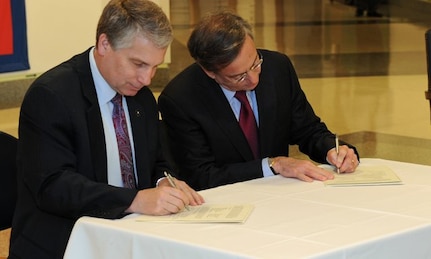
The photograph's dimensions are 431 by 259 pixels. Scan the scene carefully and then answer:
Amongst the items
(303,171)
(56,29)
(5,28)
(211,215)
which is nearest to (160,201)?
(211,215)

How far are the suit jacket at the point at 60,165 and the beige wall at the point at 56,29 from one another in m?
4.83

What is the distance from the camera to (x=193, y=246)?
2.62 metres

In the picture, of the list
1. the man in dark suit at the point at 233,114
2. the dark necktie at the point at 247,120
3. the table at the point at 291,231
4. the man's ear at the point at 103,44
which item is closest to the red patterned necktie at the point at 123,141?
the man's ear at the point at 103,44

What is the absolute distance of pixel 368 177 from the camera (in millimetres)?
3434

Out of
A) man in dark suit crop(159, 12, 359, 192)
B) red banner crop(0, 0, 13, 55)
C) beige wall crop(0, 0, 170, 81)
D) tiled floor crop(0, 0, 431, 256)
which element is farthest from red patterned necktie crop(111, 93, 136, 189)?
beige wall crop(0, 0, 170, 81)

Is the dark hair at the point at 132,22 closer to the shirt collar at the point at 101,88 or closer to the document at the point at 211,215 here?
the shirt collar at the point at 101,88

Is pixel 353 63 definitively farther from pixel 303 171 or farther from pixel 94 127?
pixel 94 127

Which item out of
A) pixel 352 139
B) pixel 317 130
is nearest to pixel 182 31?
pixel 352 139

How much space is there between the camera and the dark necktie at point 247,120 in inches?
154

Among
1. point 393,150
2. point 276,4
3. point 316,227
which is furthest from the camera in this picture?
point 276,4

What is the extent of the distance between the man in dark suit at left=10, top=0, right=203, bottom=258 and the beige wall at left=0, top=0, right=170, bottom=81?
4.82 metres

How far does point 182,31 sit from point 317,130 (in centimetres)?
964

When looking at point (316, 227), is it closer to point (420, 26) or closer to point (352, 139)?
point (352, 139)

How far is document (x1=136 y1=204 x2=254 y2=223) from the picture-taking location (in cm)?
286
